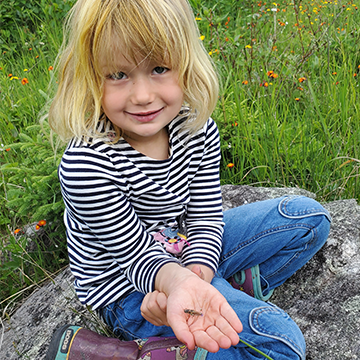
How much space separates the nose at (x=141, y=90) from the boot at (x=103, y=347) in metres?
0.77

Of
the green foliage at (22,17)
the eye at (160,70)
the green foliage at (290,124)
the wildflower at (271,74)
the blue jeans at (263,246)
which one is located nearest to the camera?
the eye at (160,70)

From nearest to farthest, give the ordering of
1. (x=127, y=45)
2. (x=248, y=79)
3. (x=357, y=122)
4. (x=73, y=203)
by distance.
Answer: (x=127, y=45) → (x=73, y=203) → (x=357, y=122) → (x=248, y=79)

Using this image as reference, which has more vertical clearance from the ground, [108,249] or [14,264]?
[108,249]

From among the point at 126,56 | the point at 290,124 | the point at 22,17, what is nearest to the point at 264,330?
the point at 126,56

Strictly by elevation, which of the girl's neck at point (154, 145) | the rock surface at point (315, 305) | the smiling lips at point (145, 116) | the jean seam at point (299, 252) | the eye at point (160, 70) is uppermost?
the eye at point (160, 70)

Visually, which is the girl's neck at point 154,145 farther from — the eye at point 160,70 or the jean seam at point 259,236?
the jean seam at point 259,236

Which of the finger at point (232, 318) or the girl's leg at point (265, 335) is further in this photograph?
the girl's leg at point (265, 335)

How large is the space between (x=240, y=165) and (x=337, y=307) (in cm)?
103

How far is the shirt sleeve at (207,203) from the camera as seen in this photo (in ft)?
5.10

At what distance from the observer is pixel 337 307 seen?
1.41 meters

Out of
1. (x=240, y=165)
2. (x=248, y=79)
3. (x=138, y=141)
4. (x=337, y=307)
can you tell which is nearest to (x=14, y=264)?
(x=138, y=141)

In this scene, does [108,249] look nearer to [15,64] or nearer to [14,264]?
[14,264]

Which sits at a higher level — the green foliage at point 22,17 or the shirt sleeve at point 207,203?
the green foliage at point 22,17

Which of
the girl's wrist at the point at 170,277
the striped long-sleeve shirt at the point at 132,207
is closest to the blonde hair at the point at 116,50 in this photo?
the striped long-sleeve shirt at the point at 132,207
